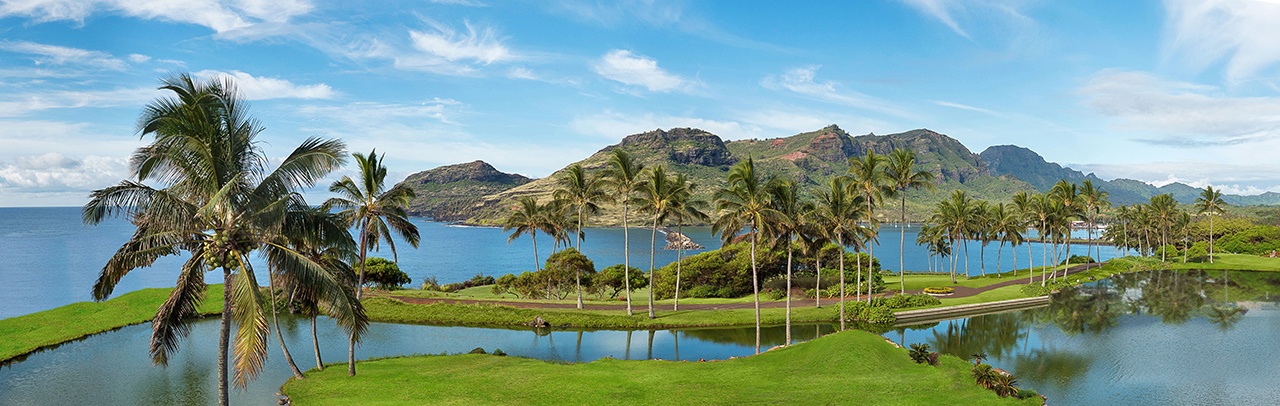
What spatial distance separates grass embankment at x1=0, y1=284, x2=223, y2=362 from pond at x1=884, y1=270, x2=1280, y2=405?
57.7 metres

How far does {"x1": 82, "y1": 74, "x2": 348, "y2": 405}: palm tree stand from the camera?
16875 mm

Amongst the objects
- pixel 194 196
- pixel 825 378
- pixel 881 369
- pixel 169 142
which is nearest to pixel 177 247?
pixel 194 196

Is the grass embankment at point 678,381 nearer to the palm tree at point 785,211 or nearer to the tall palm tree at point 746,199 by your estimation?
the palm tree at point 785,211

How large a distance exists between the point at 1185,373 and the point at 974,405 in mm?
18659

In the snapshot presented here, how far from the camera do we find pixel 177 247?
1912 centimetres

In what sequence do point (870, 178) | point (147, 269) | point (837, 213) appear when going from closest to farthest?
point (837, 213)
point (870, 178)
point (147, 269)

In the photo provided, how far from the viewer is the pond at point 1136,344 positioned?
31.9 m

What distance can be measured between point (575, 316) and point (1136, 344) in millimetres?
40405

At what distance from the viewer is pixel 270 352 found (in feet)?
126

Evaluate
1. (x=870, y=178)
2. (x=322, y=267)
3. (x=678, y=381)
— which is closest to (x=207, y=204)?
(x=322, y=267)

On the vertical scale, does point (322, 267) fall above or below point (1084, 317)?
above

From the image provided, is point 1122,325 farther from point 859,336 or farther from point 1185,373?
point 859,336

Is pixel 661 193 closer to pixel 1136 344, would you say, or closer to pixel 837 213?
pixel 837 213

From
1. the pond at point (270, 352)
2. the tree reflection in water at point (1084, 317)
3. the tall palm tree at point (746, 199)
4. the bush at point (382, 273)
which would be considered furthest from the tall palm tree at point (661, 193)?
the bush at point (382, 273)
